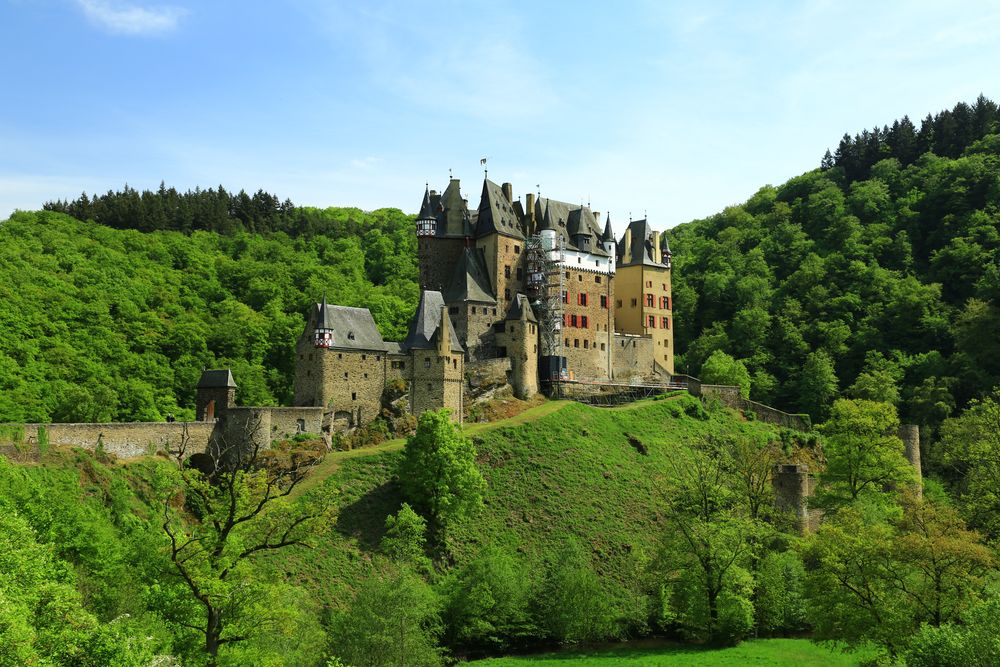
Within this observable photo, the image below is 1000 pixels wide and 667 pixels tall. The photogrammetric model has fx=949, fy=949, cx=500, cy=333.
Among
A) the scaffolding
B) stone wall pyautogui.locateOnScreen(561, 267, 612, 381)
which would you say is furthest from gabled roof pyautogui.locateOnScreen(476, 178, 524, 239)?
stone wall pyautogui.locateOnScreen(561, 267, 612, 381)

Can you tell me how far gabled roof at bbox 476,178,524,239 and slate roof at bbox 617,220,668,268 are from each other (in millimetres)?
10836

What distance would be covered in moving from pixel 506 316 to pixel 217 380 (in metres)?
18.7

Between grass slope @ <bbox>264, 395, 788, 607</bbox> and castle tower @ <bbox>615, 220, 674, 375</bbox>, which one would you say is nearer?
grass slope @ <bbox>264, 395, 788, 607</bbox>

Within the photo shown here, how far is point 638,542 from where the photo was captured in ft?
165

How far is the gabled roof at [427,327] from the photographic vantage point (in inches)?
2162

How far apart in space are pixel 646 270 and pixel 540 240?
11.7 metres

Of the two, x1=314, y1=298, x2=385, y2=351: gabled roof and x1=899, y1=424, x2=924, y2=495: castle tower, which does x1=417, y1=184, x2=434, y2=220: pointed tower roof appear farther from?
x1=899, y1=424, x2=924, y2=495: castle tower

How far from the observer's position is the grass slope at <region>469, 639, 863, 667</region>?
129 feet

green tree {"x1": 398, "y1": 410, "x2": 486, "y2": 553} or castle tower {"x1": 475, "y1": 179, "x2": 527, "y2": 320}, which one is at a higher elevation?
castle tower {"x1": 475, "y1": 179, "x2": 527, "y2": 320}

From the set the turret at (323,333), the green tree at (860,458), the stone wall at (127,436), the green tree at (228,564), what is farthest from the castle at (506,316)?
the green tree at (228,564)

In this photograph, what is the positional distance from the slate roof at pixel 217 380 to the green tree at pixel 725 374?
39238 millimetres

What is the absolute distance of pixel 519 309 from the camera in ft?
196

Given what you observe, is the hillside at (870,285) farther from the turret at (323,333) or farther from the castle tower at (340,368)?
the turret at (323,333)

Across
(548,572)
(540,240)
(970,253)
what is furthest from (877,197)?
(548,572)
